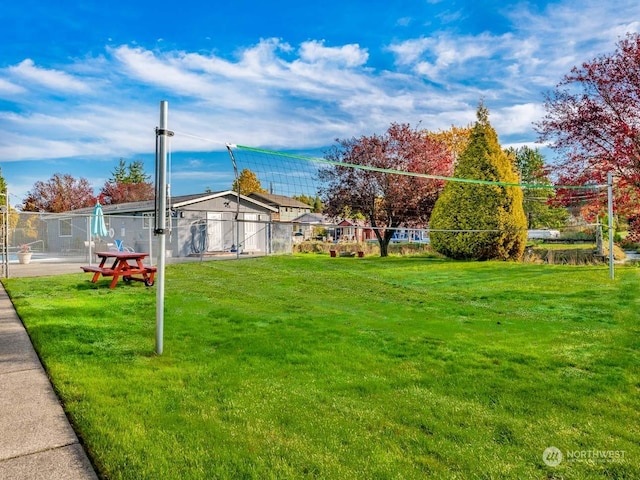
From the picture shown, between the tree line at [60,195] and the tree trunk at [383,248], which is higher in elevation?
the tree line at [60,195]

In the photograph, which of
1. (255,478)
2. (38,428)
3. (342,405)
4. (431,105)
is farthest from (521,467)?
(431,105)

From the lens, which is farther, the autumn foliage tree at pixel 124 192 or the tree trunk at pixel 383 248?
the autumn foliage tree at pixel 124 192

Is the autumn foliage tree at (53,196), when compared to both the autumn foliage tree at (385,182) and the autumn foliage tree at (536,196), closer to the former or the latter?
the autumn foliage tree at (385,182)

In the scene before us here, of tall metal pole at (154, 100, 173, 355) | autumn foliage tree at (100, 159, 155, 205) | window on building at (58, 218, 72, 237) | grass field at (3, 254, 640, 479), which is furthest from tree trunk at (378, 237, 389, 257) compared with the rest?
autumn foliage tree at (100, 159, 155, 205)

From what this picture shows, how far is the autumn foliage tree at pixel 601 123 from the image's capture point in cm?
1106

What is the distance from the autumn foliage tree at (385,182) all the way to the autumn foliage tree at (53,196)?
28.2m

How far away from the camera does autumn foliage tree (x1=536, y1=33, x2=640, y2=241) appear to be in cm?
1106

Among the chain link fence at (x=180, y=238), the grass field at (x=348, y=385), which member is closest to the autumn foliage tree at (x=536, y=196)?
the grass field at (x=348, y=385)

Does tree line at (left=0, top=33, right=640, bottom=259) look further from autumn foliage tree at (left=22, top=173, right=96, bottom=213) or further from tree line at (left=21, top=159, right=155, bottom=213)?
autumn foliage tree at (left=22, top=173, right=96, bottom=213)

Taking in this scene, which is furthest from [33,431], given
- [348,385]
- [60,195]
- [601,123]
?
[60,195]

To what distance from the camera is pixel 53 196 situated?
3597cm

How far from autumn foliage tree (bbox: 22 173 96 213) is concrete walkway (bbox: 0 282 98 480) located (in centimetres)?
3750

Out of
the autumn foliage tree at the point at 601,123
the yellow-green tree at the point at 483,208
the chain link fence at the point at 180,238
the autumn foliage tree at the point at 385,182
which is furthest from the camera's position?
the chain link fence at the point at 180,238

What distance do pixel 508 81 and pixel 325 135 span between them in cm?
731
